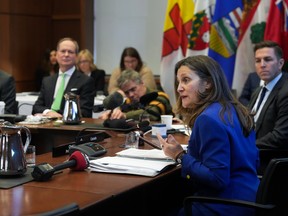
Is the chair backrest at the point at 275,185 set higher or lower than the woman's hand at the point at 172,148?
lower

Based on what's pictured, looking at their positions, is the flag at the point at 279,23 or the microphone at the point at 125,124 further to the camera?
the flag at the point at 279,23

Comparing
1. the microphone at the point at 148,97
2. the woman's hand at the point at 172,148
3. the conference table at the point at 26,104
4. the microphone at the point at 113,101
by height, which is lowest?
the conference table at the point at 26,104

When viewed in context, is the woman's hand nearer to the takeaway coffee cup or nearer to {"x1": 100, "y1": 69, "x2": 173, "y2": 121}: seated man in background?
the takeaway coffee cup

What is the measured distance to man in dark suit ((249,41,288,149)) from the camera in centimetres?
368

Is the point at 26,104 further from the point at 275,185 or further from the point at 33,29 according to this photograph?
the point at 275,185

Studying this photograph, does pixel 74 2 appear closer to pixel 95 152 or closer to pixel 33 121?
pixel 33 121

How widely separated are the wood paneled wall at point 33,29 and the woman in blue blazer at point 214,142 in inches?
216

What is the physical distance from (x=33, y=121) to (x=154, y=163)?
176 centimetres

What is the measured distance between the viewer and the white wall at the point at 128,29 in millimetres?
7590

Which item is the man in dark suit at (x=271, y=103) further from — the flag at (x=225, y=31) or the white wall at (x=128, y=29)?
the white wall at (x=128, y=29)

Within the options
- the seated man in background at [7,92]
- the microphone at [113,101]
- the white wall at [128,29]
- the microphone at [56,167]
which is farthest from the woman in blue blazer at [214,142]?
the white wall at [128,29]

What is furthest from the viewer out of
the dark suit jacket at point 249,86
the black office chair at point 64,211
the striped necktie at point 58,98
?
the dark suit jacket at point 249,86

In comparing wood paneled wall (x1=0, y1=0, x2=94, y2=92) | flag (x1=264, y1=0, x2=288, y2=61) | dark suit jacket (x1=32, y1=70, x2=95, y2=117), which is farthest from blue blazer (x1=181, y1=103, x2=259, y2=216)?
wood paneled wall (x1=0, y1=0, x2=94, y2=92)

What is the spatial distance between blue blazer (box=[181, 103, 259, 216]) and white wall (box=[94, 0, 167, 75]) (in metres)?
5.34
